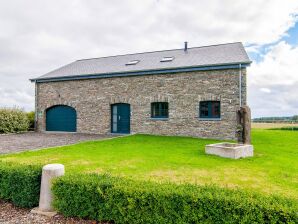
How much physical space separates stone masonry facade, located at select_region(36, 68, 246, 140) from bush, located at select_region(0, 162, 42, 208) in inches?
460

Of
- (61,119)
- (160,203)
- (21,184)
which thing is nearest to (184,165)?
(160,203)

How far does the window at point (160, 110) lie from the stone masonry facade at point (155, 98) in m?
0.30

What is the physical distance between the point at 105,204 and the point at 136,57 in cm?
1800

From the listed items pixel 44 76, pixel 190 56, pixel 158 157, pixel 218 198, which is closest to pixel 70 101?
pixel 44 76

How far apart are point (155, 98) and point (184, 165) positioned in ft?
29.7

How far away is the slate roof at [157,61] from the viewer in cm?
1572

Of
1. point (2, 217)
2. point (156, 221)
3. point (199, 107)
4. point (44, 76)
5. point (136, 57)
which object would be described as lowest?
point (2, 217)

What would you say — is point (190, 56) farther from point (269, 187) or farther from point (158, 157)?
point (269, 187)

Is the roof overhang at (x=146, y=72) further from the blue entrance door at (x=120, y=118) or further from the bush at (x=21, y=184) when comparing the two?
the bush at (x=21, y=184)

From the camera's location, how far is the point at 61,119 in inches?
795

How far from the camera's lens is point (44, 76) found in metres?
20.9

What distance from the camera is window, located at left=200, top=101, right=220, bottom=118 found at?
1538cm

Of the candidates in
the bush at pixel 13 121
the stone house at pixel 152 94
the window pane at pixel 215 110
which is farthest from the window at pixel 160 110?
the bush at pixel 13 121

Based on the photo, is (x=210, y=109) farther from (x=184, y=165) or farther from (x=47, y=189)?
(x=47, y=189)
